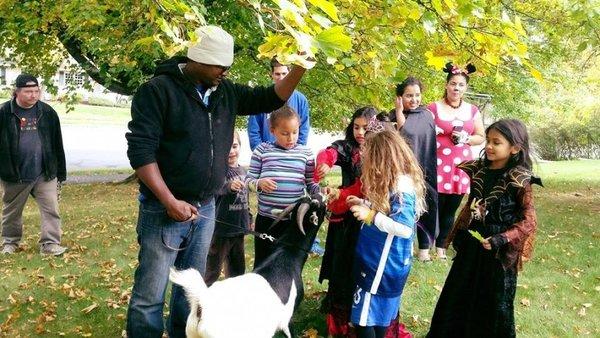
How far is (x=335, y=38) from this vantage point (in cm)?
254

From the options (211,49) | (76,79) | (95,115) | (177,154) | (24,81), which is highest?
(76,79)

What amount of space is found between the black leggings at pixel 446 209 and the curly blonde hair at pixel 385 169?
8.19 ft

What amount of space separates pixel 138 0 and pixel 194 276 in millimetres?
3223

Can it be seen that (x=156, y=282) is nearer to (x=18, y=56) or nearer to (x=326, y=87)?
(x=326, y=87)

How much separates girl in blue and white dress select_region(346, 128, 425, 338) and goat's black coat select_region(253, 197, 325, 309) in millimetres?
293

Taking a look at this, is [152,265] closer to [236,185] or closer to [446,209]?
[236,185]


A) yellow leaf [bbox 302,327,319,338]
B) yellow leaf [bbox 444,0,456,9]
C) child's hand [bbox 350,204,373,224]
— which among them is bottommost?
yellow leaf [bbox 302,327,319,338]

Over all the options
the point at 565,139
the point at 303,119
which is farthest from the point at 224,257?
the point at 565,139

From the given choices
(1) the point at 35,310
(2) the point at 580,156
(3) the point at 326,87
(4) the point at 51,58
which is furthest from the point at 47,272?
(2) the point at 580,156

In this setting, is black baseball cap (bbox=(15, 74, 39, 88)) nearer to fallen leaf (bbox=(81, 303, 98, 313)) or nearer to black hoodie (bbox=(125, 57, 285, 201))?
fallen leaf (bbox=(81, 303, 98, 313))

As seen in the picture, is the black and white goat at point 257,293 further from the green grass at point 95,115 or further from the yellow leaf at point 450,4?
the green grass at point 95,115

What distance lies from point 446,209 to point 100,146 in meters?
24.7

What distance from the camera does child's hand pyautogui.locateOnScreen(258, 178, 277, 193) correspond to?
13.9ft

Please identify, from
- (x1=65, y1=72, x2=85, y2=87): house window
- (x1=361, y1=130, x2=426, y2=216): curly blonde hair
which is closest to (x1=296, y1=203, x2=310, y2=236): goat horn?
(x1=361, y1=130, x2=426, y2=216): curly blonde hair
